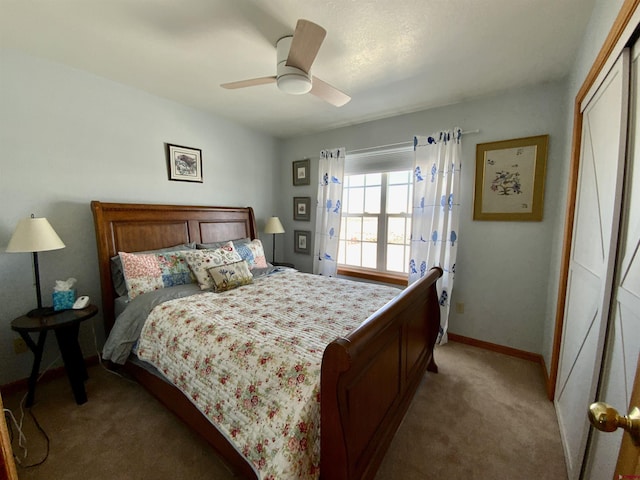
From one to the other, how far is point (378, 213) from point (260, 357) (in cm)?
247

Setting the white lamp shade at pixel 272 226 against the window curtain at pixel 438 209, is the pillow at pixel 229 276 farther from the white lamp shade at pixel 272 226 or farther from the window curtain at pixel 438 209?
the window curtain at pixel 438 209

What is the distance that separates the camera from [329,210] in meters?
3.47

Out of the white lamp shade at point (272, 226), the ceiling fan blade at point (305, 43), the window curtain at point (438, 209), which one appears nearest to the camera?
the ceiling fan blade at point (305, 43)

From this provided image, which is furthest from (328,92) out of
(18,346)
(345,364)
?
(18,346)

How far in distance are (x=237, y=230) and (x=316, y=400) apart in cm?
262

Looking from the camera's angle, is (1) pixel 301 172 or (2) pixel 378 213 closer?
(2) pixel 378 213

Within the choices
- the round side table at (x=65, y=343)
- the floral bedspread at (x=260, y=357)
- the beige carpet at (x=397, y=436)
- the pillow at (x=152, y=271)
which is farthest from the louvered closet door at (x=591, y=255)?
the round side table at (x=65, y=343)

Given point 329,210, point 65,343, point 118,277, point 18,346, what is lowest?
point 18,346

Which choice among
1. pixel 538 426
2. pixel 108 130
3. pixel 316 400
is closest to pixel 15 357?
pixel 108 130

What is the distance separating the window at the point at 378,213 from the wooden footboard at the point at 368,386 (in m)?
1.36

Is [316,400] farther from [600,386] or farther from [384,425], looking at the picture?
[600,386]

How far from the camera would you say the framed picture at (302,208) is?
3.79 meters

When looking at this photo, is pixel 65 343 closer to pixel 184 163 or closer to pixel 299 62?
pixel 184 163

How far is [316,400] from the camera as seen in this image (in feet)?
3.51
